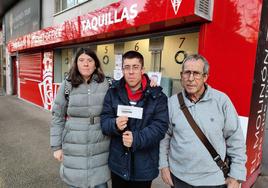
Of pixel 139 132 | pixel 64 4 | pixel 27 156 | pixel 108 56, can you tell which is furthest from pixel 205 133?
pixel 64 4

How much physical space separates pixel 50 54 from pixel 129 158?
24.5ft

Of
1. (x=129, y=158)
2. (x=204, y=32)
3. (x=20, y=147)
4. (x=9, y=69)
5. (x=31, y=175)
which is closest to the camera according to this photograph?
(x=129, y=158)

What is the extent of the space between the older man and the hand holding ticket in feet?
0.94

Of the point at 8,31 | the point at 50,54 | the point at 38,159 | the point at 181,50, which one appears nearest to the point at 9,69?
the point at 8,31

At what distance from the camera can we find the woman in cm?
188

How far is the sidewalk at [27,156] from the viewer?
3.30 meters

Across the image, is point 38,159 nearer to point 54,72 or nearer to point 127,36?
point 127,36

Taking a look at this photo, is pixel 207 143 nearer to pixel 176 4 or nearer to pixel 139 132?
pixel 139 132

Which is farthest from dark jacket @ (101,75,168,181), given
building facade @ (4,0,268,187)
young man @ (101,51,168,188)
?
building facade @ (4,0,268,187)

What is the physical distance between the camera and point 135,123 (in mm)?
1703

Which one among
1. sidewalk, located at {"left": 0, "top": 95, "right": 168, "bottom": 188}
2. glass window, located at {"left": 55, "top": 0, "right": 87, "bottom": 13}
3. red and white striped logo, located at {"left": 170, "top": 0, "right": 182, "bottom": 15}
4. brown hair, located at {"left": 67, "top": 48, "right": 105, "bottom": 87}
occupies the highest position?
glass window, located at {"left": 55, "top": 0, "right": 87, "bottom": 13}

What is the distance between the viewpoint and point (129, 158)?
1.75 m

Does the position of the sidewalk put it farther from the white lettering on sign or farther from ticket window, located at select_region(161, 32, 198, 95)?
the white lettering on sign

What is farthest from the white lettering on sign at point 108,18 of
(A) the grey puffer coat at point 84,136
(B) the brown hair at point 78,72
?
(A) the grey puffer coat at point 84,136
